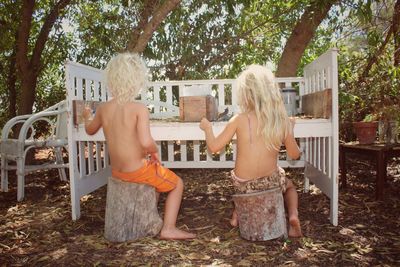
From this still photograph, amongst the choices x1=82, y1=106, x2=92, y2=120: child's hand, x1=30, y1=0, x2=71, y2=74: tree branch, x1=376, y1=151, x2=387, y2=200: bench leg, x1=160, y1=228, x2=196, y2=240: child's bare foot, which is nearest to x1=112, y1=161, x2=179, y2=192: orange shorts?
x1=160, y1=228, x2=196, y2=240: child's bare foot

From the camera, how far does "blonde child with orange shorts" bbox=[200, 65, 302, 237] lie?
256cm

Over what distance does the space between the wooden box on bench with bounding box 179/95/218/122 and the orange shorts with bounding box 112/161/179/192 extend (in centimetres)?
62

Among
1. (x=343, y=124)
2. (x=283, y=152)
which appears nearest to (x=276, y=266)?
(x=343, y=124)

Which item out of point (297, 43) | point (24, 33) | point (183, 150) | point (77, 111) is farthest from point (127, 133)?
point (24, 33)

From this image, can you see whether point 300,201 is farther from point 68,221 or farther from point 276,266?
point 68,221

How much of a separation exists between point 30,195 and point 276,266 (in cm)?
298

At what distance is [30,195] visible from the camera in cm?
421

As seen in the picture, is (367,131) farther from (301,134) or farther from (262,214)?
(262,214)

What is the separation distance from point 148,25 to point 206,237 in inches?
96.1

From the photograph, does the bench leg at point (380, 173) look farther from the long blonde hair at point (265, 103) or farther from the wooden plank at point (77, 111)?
the wooden plank at point (77, 111)

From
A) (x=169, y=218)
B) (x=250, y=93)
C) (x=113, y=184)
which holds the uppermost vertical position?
(x=250, y=93)

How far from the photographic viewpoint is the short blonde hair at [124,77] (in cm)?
265

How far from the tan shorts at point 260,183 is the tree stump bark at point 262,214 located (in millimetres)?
65

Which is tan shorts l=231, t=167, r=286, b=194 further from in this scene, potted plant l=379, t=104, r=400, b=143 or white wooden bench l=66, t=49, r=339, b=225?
potted plant l=379, t=104, r=400, b=143
